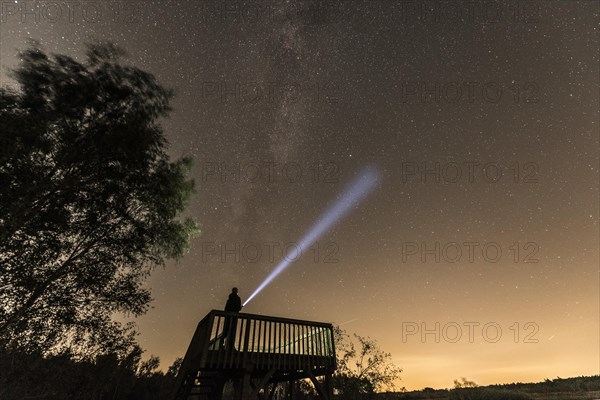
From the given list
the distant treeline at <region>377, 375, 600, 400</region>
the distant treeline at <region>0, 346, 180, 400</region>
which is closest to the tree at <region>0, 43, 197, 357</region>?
the distant treeline at <region>0, 346, 180, 400</region>

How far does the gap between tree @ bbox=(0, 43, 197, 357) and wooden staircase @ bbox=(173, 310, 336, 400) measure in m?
4.72

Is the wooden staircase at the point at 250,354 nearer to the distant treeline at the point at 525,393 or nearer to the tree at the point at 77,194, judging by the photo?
the tree at the point at 77,194

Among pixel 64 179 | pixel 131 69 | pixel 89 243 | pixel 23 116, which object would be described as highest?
pixel 131 69

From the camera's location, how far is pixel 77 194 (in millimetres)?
11875

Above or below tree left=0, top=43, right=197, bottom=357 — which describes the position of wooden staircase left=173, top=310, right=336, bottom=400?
below

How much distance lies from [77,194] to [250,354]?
846 cm

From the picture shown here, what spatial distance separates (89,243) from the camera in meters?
12.7

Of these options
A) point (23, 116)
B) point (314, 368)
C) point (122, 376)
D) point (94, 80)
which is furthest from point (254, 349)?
point (122, 376)

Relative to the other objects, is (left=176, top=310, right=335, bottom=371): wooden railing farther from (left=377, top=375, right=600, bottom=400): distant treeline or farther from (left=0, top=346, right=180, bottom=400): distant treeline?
(left=377, top=375, right=600, bottom=400): distant treeline

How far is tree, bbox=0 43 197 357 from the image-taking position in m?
10.1

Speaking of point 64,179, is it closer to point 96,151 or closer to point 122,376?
point 96,151

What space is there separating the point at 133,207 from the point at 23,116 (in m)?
4.89

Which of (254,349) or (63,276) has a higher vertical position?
(63,276)

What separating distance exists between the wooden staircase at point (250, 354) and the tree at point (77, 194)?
472 cm
